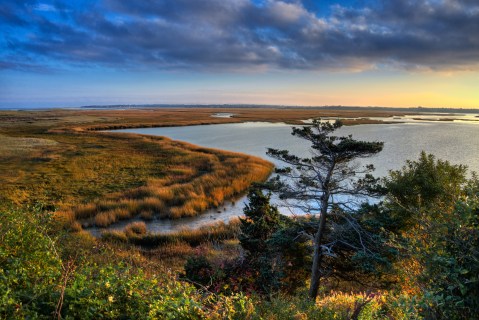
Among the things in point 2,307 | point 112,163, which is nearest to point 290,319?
point 2,307

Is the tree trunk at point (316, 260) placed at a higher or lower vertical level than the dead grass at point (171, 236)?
higher

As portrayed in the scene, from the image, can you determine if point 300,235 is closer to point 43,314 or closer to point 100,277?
point 100,277

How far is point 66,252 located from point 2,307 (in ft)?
21.9

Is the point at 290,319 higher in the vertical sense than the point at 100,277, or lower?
lower

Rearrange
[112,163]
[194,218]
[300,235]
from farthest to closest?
[112,163] → [194,218] → [300,235]

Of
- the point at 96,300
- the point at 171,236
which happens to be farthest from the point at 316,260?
the point at 171,236

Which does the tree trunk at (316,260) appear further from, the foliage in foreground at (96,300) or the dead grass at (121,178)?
→ the dead grass at (121,178)

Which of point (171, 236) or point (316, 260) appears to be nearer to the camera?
point (316, 260)

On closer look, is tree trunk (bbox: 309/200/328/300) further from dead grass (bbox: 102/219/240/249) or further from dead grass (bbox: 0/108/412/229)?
dead grass (bbox: 0/108/412/229)

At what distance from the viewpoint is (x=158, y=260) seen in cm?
1541

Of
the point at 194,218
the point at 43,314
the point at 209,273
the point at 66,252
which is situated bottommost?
the point at 194,218

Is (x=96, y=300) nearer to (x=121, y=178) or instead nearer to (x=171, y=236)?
(x=171, y=236)

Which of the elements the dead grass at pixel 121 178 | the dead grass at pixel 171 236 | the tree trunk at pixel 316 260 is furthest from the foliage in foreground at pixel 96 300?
the dead grass at pixel 121 178

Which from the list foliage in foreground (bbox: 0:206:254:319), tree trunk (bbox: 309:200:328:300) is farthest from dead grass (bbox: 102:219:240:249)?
foliage in foreground (bbox: 0:206:254:319)
